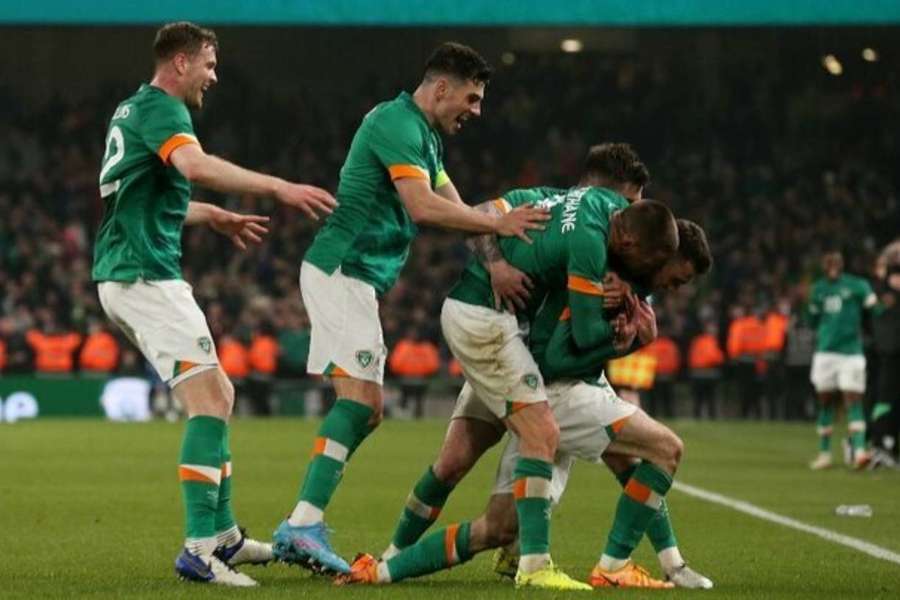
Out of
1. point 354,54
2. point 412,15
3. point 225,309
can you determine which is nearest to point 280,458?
point 412,15

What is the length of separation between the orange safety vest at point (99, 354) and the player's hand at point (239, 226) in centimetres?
2121

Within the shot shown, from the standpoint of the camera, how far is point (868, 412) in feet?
65.8

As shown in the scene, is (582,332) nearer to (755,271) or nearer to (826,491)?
(826,491)

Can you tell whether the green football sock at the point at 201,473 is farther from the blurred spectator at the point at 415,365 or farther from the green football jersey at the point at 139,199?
the blurred spectator at the point at 415,365

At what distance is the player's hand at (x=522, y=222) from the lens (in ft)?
27.1

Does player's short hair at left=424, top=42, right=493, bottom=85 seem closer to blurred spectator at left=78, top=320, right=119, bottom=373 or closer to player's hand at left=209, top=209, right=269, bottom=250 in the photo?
player's hand at left=209, top=209, right=269, bottom=250

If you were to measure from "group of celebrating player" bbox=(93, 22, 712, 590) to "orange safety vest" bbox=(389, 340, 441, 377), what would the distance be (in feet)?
72.5

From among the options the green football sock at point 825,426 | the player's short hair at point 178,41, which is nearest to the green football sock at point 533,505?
the player's short hair at point 178,41

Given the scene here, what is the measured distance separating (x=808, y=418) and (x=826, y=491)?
50.7 feet

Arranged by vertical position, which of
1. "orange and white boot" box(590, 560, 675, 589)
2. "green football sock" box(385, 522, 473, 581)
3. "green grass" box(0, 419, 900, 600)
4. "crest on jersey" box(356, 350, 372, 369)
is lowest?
"green grass" box(0, 419, 900, 600)

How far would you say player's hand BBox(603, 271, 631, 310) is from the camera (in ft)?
26.8

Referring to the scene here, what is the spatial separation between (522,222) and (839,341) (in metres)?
11.4

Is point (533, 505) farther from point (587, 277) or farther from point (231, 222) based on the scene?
point (231, 222)

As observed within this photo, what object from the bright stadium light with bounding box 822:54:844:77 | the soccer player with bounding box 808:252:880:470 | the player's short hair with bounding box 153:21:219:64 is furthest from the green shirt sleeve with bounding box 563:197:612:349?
the bright stadium light with bounding box 822:54:844:77
